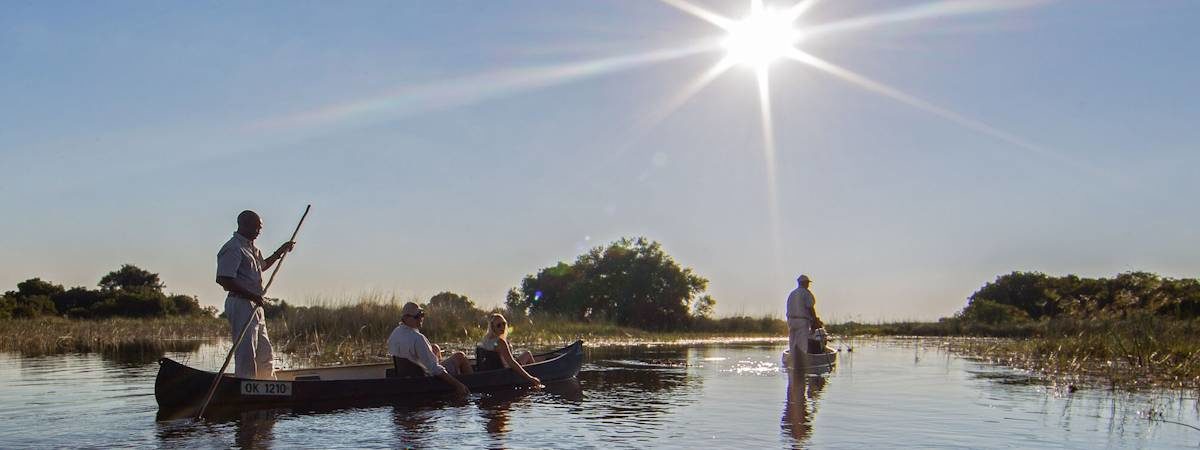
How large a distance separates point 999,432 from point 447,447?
21.2 feet

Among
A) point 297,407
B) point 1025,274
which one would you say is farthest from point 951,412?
point 1025,274

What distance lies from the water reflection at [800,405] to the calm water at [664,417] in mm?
31

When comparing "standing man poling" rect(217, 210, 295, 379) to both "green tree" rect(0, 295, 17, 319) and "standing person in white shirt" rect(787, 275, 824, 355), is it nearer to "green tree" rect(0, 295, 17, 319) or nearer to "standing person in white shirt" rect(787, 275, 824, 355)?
"standing person in white shirt" rect(787, 275, 824, 355)

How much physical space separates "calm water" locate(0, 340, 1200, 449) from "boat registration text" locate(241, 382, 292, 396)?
30cm

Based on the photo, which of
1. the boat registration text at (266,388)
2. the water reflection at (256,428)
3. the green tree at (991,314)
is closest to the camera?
the water reflection at (256,428)

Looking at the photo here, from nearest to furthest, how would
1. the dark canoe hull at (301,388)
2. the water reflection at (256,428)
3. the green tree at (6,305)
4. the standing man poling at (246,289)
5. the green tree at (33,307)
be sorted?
the water reflection at (256,428)
the standing man poling at (246,289)
the dark canoe hull at (301,388)
the green tree at (6,305)
the green tree at (33,307)

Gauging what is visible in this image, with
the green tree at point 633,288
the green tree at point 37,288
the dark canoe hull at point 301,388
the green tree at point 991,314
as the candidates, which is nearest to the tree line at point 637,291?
the green tree at point 633,288

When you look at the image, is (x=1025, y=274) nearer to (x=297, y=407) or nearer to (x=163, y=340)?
(x=163, y=340)

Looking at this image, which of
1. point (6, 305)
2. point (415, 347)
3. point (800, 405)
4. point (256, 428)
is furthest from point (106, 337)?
point (800, 405)

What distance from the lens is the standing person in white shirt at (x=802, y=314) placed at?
2138cm

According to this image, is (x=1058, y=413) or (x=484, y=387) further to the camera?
(x=484, y=387)

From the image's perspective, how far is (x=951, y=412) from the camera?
14273 mm

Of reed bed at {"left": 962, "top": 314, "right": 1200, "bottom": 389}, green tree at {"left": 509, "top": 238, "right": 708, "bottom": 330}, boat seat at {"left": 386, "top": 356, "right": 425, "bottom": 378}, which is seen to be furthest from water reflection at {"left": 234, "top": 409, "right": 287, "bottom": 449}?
green tree at {"left": 509, "top": 238, "right": 708, "bottom": 330}

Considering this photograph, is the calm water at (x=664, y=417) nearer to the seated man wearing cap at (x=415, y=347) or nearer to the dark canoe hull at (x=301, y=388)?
the dark canoe hull at (x=301, y=388)
